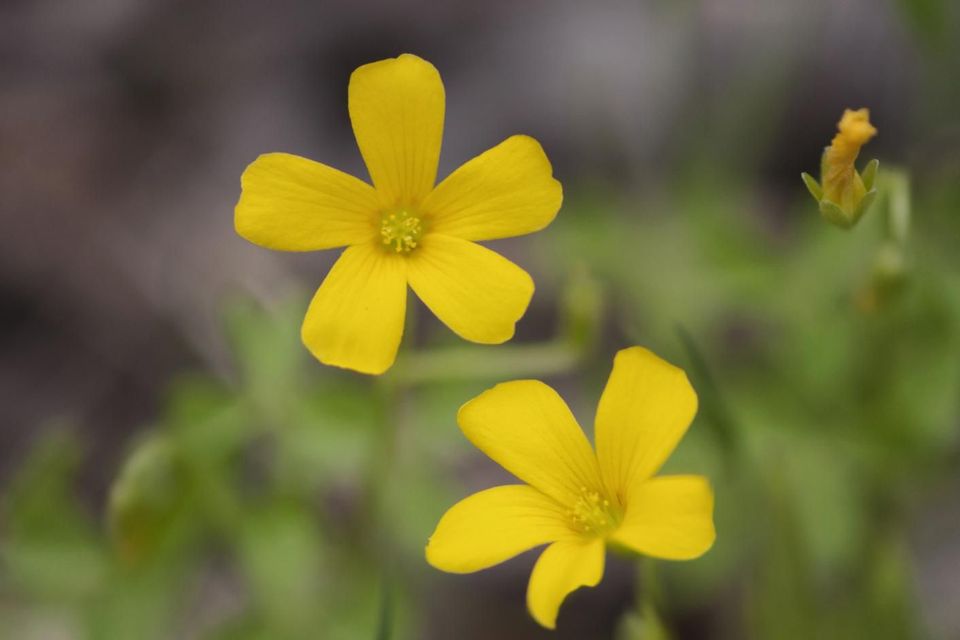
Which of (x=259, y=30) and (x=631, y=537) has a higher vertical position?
(x=259, y=30)

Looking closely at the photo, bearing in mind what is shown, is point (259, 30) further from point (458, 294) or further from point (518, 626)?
point (458, 294)

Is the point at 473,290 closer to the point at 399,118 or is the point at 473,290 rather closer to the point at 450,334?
the point at 399,118

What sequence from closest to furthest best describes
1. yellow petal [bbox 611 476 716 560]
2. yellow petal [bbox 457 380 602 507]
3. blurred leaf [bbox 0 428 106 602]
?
yellow petal [bbox 611 476 716 560] < yellow petal [bbox 457 380 602 507] < blurred leaf [bbox 0 428 106 602]

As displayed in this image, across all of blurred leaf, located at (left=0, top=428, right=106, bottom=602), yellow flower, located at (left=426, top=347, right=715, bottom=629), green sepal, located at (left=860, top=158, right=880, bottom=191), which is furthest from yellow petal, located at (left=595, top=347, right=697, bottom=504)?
blurred leaf, located at (left=0, top=428, right=106, bottom=602)

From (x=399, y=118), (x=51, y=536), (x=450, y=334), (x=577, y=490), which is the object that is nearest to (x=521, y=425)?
(x=577, y=490)

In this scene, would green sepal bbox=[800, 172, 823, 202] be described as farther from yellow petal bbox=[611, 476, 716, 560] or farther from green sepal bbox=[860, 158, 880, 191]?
yellow petal bbox=[611, 476, 716, 560]

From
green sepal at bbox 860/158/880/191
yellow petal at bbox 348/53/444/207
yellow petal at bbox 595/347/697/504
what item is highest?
yellow petal at bbox 348/53/444/207

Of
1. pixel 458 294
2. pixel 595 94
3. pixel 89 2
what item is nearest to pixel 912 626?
pixel 458 294
